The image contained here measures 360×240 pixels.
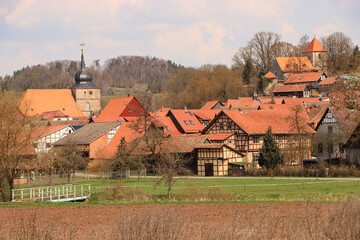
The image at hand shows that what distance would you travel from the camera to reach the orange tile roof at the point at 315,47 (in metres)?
131

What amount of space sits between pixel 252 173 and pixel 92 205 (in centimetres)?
2280

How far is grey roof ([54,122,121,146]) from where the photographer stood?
2420 inches

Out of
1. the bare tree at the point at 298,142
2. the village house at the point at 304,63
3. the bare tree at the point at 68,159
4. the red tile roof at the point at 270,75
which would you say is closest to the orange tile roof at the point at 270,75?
the red tile roof at the point at 270,75

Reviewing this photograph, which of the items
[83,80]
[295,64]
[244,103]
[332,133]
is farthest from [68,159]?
[295,64]

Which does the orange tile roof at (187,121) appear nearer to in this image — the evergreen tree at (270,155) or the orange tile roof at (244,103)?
the evergreen tree at (270,155)

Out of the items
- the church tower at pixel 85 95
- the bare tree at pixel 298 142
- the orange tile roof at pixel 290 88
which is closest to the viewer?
the bare tree at pixel 298 142

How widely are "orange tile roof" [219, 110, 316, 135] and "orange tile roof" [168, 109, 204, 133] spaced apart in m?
8.15

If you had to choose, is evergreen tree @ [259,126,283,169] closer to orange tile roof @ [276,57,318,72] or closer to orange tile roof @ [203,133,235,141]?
orange tile roof @ [203,133,235,141]

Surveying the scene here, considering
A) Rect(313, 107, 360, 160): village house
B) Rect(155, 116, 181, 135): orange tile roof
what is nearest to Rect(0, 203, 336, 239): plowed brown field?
Rect(313, 107, 360, 160): village house

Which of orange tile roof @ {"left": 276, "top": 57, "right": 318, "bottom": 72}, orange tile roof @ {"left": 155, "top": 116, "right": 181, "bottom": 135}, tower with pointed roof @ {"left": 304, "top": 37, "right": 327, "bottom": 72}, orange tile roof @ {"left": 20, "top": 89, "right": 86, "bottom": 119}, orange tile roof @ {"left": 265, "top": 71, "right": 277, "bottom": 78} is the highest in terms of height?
tower with pointed roof @ {"left": 304, "top": 37, "right": 327, "bottom": 72}

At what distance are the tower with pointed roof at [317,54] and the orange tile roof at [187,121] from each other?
65.4m

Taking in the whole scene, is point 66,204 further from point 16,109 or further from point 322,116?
point 322,116

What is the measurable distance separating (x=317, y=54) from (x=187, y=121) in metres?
69.5

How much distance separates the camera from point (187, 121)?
69562 mm
